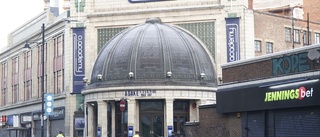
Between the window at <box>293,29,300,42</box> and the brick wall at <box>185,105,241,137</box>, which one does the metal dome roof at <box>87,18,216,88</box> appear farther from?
the brick wall at <box>185,105,241,137</box>

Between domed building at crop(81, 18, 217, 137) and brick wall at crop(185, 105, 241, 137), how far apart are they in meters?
15.1

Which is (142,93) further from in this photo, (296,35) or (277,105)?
(277,105)

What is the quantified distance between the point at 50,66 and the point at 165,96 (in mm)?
22027

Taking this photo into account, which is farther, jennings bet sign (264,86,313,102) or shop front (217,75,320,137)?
shop front (217,75,320,137)

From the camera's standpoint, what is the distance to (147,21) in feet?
206

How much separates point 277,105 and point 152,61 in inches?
1046

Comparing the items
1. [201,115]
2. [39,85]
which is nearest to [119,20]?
[39,85]

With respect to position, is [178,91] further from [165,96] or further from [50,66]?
[50,66]

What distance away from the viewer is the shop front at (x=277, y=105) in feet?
98.8

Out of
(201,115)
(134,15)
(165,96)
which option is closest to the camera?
(201,115)

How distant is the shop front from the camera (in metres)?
30.1

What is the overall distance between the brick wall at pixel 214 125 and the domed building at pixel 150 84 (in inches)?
595

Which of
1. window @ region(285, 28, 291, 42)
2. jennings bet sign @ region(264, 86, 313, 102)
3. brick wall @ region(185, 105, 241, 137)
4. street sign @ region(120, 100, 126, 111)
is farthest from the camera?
window @ region(285, 28, 291, 42)

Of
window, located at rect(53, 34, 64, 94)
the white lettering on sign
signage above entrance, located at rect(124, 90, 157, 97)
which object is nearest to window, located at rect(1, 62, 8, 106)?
window, located at rect(53, 34, 64, 94)
